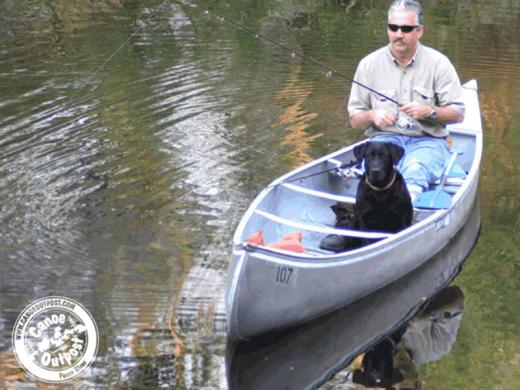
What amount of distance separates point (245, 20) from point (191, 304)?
10194 millimetres

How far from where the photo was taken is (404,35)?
7.36m

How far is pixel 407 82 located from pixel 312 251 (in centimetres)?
151

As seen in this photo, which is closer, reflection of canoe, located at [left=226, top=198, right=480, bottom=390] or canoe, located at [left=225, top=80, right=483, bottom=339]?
canoe, located at [left=225, top=80, right=483, bottom=339]

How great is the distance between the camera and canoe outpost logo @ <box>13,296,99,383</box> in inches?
230

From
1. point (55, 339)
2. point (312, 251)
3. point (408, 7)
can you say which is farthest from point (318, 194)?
point (55, 339)

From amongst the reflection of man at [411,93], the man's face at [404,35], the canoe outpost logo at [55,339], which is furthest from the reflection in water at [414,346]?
the man's face at [404,35]

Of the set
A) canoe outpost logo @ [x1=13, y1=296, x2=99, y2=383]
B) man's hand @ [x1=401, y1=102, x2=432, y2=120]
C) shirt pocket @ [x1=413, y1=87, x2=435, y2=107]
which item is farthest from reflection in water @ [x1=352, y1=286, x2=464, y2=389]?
canoe outpost logo @ [x1=13, y1=296, x2=99, y2=383]

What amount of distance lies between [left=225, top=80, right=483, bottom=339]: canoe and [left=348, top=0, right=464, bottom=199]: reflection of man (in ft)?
1.11

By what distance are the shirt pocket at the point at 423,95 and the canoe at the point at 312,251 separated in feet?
2.12

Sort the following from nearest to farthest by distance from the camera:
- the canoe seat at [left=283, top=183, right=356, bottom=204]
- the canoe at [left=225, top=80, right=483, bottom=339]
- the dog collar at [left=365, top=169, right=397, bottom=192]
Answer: the canoe at [left=225, top=80, right=483, bottom=339] < the dog collar at [left=365, top=169, right=397, bottom=192] < the canoe seat at [left=283, top=183, right=356, bottom=204]

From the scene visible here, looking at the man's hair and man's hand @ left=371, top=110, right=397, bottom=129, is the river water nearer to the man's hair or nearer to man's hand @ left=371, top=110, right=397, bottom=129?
man's hand @ left=371, top=110, right=397, bottom=129

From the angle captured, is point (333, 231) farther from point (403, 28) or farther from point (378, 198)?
point (403, 28)

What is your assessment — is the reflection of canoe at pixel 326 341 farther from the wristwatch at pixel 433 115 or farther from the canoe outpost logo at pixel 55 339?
the wristwatch at pixel 433 115

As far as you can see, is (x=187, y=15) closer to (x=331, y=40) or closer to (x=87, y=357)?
(x=331, y=40)
